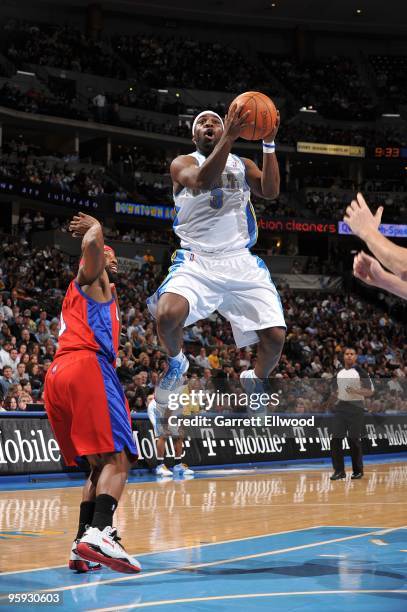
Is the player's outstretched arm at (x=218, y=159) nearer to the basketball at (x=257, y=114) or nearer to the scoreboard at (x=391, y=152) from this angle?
the basketball at (x=257, y=114)

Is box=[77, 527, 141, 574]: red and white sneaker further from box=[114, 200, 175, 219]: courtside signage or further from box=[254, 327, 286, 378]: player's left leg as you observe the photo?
box=[114, 200, 175, 219]: courtside signage

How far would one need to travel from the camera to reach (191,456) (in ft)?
53.1

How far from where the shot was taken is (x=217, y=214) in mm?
7059

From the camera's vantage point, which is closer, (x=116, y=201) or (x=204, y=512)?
(x=204, y=512)

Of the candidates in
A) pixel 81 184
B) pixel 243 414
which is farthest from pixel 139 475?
pixel 81 184

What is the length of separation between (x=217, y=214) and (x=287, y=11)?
41013 millimetres

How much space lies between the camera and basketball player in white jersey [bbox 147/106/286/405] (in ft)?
22.9

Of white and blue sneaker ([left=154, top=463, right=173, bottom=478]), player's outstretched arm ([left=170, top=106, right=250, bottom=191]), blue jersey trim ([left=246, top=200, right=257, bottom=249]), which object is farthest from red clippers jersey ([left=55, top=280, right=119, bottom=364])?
white and blue sneaker ([left=154, top=463, right=173, bottom=478])

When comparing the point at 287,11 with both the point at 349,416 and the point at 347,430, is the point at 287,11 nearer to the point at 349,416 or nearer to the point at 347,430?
the point at 349,416

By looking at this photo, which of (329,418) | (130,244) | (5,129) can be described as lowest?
(329,418)

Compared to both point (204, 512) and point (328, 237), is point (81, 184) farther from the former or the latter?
point (204, 512)

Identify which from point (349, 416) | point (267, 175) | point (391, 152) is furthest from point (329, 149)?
point (267, 175)

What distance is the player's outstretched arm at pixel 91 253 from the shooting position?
6.10 metres

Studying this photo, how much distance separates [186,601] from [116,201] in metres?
29.3
